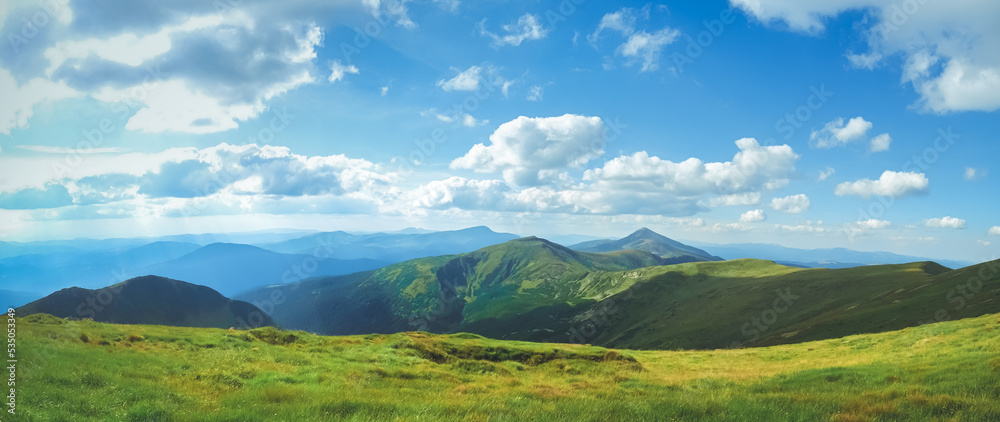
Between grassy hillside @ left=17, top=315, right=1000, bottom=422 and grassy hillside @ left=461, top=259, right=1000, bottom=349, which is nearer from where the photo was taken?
grassy hillside @ left=17, top=315, right=1000, bottom=422

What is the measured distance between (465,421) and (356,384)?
32.4 ft

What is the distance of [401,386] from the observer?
59.1 feet

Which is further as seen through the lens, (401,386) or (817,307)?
(817,307)

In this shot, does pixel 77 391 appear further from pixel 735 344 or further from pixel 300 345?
pixel 735 344

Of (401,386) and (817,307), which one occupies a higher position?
(401,386)

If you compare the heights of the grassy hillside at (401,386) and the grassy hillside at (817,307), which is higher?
the grassy hillside at (401,386)

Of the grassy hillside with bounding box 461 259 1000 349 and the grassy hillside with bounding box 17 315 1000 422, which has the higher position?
the grassy hillside with bounding box 17 315 1000 422

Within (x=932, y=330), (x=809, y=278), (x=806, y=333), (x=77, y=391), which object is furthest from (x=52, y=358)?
(x=809, y=278)

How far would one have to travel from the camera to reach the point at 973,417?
29.0ft

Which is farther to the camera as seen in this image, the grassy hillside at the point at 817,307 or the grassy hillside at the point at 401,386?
the grassy hillside at the point at 817,307

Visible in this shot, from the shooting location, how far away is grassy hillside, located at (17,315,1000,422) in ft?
31.4

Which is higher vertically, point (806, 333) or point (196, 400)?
point (196, 400)

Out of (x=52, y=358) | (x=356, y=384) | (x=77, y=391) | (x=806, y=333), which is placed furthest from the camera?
(x=806, y=333)

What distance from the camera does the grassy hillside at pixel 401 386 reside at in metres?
9.59
